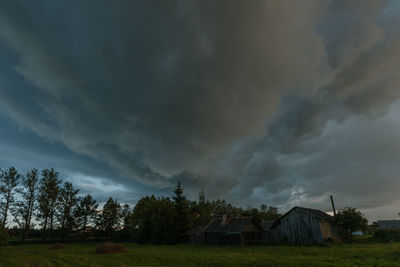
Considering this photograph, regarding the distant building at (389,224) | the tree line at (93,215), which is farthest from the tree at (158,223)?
the distant building at (389,224)

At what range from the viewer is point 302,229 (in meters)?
39.0

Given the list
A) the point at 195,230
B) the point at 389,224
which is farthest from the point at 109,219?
the point at 389,224

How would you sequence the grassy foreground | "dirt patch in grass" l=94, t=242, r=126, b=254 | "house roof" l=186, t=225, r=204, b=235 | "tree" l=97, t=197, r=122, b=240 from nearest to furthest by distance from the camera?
the grassy foreground < "dirt patch in grass" l=94, t=242, r=126, b=254 < "house roof" l=186, t=225, r=204, b=235 < "tree" l=97, t=197, r=122, b=240

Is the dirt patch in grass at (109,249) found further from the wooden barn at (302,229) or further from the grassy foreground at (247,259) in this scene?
the wooden barn at (302,229)

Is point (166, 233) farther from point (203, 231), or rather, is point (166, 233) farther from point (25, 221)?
point (25, 221)

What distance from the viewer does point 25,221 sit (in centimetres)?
5975

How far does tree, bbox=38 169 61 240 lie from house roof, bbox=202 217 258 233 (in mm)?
47931

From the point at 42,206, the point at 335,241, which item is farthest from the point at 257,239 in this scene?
the point at 42,206

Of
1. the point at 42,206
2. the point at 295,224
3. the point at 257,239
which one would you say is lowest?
the point at 257,239

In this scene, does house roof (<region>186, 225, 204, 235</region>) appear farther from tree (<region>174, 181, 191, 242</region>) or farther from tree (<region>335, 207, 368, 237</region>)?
tree (<region>335, 207, 368, 237</region>)

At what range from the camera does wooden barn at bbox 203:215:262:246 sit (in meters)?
43.7

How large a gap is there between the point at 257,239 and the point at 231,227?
5.97 m

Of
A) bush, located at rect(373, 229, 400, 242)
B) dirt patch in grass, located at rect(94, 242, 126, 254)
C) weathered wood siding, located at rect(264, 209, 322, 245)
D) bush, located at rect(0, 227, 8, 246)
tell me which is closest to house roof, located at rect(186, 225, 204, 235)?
weathered wood siding, located at rect(264, 209, 322, 245)

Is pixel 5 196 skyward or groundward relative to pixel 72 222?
skyward
